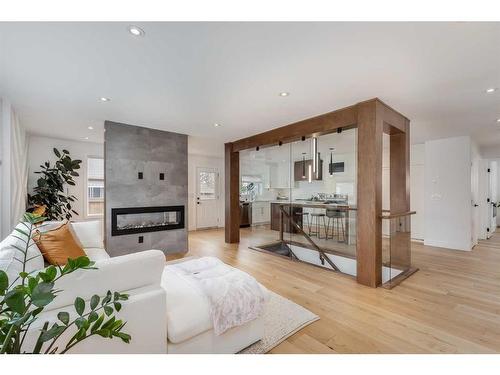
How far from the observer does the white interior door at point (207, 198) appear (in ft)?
23.7

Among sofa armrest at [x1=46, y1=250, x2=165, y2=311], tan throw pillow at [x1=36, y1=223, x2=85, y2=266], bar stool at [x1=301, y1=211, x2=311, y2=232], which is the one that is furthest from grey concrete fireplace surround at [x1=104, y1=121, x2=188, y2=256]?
sofa armrest at [x1=46, y1=250, x2=165, y2=311]

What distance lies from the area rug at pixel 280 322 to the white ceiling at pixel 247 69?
2.24 metres

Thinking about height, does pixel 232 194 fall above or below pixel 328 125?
below

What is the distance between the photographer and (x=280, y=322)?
2.09 m

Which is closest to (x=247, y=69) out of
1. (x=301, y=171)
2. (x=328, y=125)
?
(x=328, y=125)

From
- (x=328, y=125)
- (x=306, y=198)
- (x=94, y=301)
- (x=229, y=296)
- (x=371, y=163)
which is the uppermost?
(x=328, y=125)

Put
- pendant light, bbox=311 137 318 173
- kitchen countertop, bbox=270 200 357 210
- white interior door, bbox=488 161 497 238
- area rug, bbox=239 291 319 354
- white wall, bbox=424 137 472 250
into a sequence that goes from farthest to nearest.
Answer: white interior door, bbox=488 161 497 238
white wall, bbox=424 137 472 250
pendant light, bbox=311 137 318 173
kitchen countertop, bbox=270 200 357 210
area rug, bbox=239 291 319 354

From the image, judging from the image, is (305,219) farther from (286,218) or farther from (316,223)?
(286,218)

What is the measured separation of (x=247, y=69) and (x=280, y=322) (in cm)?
234

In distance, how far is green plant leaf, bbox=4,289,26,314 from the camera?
624 mm

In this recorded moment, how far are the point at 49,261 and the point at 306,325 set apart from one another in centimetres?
221

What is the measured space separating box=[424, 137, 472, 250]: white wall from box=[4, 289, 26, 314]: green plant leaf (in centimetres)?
628

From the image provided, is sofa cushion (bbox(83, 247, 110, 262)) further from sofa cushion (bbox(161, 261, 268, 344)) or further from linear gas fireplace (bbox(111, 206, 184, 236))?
sofa cushion (bbox(161, 261, 268, 344))

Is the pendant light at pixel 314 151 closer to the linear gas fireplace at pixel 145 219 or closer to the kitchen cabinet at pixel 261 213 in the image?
the kitchen cabinet at pixel 261 213
